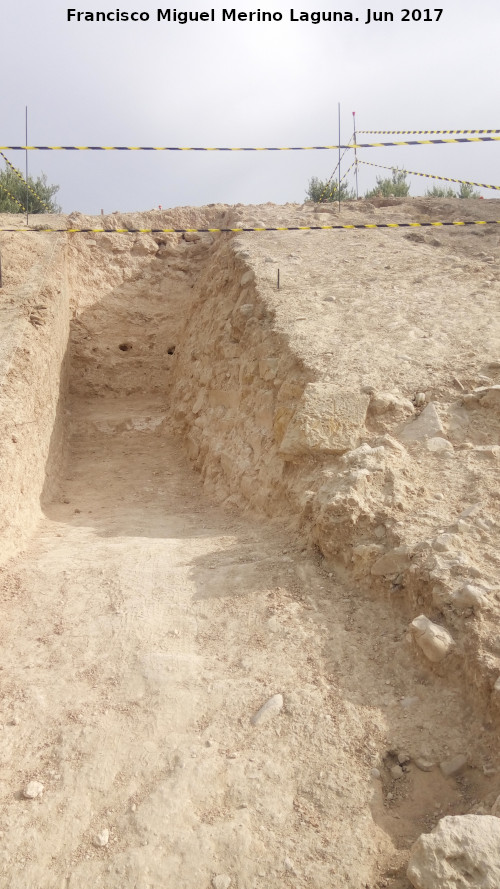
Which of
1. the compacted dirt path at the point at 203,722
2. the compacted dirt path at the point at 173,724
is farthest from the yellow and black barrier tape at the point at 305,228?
the compacted dirt path at the point at 203,722

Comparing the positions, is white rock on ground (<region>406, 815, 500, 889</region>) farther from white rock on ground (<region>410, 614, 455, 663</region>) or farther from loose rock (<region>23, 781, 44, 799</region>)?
loose rock (<region>23, 781, 44, 799</region>)

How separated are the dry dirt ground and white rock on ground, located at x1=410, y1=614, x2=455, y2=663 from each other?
50mm

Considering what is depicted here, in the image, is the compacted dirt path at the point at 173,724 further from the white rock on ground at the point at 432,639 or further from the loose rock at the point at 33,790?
the white rock on ground at the point at 432,639

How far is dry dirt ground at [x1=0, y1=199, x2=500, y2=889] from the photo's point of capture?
2686mm

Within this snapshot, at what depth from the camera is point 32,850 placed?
266 centimetres

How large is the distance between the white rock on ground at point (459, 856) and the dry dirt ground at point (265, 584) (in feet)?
0.75

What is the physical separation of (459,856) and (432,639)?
1.08 m

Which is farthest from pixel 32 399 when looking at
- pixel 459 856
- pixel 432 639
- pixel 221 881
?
pixel 459 856

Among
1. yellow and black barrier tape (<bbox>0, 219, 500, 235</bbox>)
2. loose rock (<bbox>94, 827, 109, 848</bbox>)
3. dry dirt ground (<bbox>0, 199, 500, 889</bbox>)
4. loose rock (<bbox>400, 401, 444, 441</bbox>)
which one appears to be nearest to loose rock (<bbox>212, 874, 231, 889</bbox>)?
dry dirt ground (<bbox>0, 199, 500, 889</bbox>)

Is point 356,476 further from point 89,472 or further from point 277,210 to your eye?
point 277,210

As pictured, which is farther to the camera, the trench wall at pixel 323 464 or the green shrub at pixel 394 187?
the green shrub at pixel 394 187

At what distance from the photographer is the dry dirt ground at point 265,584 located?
269 centimetres

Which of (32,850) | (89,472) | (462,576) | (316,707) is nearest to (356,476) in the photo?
(462,576)

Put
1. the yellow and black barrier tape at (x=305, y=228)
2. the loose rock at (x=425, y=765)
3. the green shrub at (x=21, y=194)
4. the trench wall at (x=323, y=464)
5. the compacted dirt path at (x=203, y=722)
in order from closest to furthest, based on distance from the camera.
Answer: the compacted dirt path at (x=203, y=722)
the loose rock at (x=425, y=765)
the trench wall at (x=323, y=464)
the yellow and black barrier tape at (x=305, y=228)
the green shrub at (x=21, y=194)
